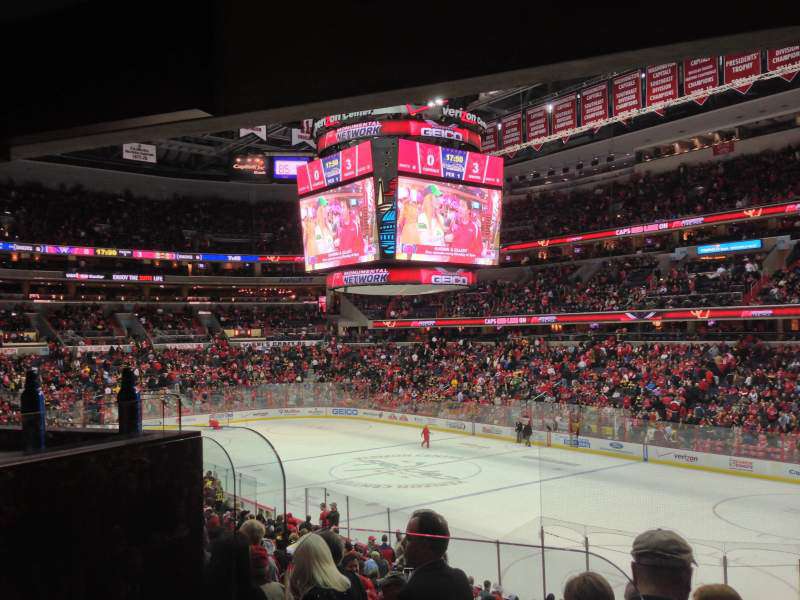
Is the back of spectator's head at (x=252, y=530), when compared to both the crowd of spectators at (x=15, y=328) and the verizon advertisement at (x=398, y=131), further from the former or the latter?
the crowd of spectators at (x=15, y=328)

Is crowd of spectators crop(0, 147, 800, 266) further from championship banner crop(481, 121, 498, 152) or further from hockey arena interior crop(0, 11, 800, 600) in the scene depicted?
championship banner crop(481, 121, 498, 152)

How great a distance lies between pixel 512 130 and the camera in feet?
86.9

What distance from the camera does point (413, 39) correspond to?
2955 mm

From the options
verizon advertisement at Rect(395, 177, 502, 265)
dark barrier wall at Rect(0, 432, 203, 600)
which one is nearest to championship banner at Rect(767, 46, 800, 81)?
verizon advertisement at Rect(395, 177, 502, 265)

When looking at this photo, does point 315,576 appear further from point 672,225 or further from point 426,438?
point 672,225

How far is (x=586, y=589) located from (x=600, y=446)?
59.1 feet

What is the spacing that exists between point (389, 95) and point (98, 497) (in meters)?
2.21

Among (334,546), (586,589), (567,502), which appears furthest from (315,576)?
(567,502)

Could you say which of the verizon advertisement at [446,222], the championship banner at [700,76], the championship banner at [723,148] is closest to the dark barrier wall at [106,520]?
the verizon advertisement at [446,222]

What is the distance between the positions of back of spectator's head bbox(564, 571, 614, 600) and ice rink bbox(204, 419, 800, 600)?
6.71 feet

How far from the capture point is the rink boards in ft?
53.1

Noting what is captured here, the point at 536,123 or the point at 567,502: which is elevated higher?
the point at 536,123

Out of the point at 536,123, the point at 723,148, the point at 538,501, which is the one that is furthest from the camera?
the point at 723,148

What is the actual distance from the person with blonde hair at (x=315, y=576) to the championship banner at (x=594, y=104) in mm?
20724
